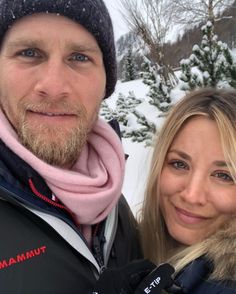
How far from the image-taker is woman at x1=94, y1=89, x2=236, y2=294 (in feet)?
5.56

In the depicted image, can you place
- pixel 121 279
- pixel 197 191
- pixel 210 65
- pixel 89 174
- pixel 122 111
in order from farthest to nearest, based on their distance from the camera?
1. pixel 122 111
2. pixel 210 65
3. pixel 197 191
4. pixel 89 174
5. pixel 121 279

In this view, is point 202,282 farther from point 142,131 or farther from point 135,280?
point 142,131

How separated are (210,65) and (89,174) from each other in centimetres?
490

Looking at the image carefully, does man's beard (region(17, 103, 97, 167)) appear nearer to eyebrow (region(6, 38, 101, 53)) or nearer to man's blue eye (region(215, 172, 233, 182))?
eyebrow (region(6, 38, 101, 53))

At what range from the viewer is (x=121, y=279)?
1.23 m

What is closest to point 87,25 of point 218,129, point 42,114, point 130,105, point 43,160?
point 42,114

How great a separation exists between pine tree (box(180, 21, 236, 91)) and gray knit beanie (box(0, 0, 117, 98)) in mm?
4377

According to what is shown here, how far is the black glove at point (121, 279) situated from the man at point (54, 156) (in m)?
0.20

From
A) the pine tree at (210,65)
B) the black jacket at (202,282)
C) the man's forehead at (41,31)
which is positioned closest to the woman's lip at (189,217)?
the black jacket at (202,282)

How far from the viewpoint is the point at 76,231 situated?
144 cm

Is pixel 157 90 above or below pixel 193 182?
above

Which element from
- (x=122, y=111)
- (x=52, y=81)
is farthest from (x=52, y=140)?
(x=122, y=111)

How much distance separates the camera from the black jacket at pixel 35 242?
1255 millimetres

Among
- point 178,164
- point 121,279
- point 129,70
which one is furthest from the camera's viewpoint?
point 129,70
